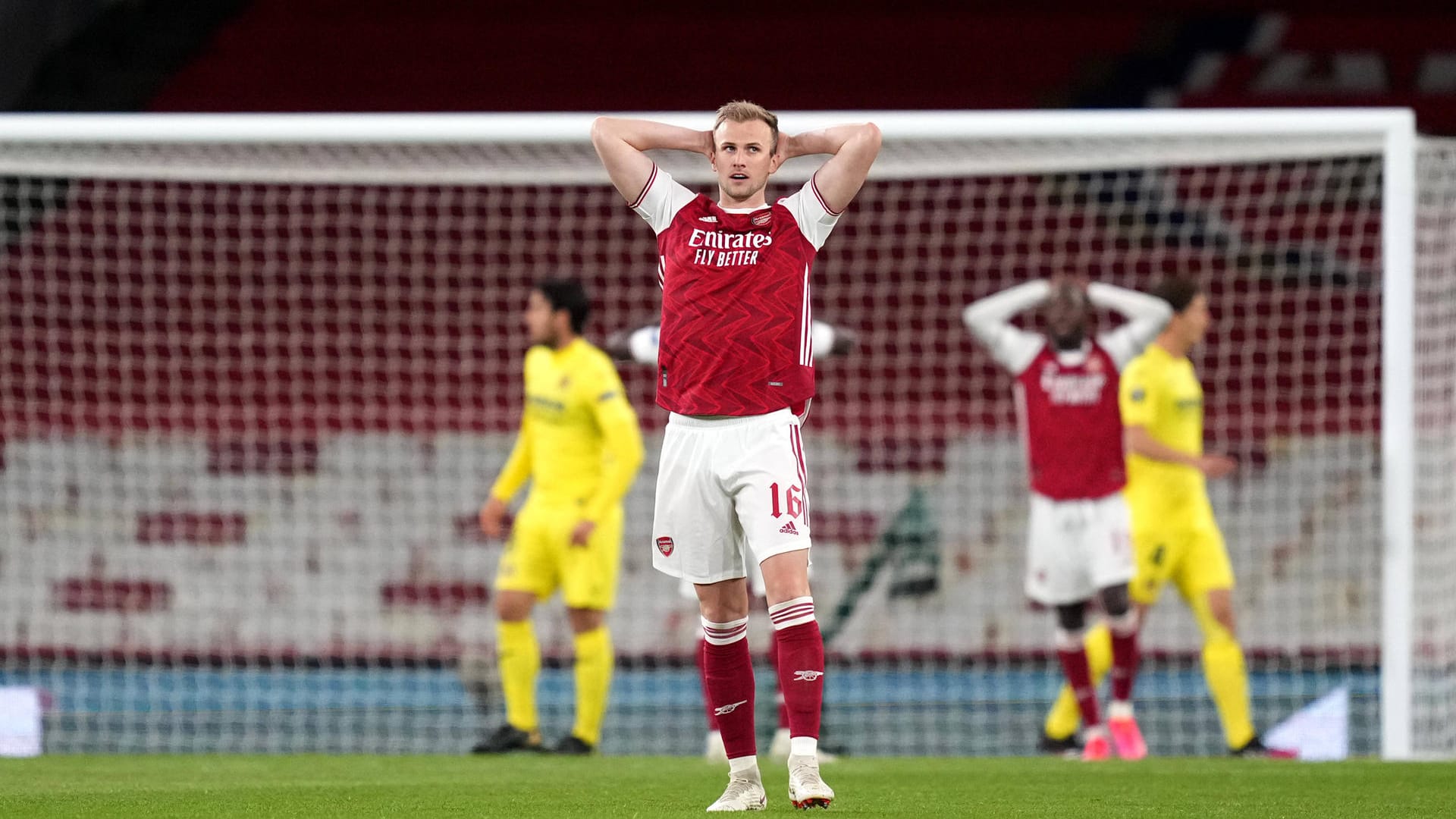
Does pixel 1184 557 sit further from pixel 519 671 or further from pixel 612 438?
pixel 519 671

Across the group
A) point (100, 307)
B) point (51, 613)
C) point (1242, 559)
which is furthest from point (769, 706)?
point (100, 307)

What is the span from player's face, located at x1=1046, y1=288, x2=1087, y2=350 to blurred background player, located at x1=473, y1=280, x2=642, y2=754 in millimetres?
1882

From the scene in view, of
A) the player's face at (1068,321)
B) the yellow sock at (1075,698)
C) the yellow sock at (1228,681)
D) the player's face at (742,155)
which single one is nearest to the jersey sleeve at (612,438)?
the player's face at (1068,321)

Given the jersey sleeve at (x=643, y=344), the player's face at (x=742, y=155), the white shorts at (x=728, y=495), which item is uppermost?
the player's face at (x=742, y=155)

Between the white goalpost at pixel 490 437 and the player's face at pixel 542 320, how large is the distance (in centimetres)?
145

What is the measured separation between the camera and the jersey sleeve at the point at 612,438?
767cm

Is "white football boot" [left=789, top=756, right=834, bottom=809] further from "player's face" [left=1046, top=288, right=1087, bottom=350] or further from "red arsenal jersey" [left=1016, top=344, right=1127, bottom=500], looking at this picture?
"player's face" [left=1046, top=288, right=1087, bottom=350]

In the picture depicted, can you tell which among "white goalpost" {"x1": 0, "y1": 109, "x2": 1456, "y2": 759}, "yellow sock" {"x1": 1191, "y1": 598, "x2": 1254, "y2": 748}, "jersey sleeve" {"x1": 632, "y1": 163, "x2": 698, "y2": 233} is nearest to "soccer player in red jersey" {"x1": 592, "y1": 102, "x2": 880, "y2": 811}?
"jersey sleeve" {"x1": 632, "y1": 163, "x2": 698, "y2": 233}

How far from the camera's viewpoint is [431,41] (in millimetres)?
14883

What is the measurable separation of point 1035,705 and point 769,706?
2214 millimetres

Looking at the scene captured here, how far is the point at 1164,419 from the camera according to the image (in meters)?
7.86

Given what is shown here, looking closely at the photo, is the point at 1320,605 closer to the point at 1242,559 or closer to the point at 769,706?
the point at 1242,559

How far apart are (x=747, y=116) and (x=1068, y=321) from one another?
12.5 feet

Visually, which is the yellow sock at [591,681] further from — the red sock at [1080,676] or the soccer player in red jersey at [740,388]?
the soccer player in red jersey at [740,388]
